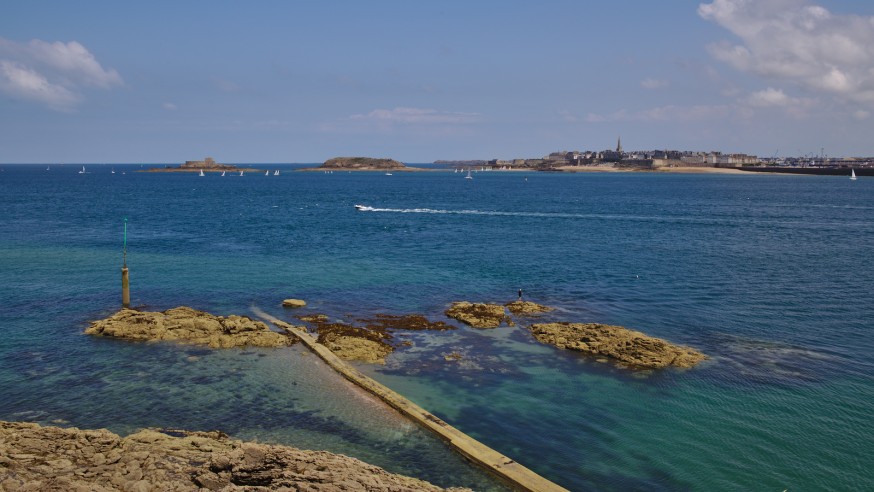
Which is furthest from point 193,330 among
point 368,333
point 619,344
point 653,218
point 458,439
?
point 653,218

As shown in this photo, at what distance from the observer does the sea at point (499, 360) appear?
1966cm

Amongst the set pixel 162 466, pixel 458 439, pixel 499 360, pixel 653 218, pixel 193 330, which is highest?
pixel 653 218

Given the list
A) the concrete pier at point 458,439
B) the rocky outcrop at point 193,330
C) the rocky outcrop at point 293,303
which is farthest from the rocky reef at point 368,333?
the rocky outcrop at point 293,303

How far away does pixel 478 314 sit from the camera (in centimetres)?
3472

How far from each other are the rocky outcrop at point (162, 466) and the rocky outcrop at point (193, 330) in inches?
470

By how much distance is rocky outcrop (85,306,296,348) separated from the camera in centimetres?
2961

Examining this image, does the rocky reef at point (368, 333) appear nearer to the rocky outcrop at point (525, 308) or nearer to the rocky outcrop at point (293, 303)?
the rocky outcrop at point (293, 303)

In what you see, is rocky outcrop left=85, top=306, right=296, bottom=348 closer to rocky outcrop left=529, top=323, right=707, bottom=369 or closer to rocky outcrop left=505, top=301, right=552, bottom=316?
rocky outcrop left=505, top=301, right=552, bottom=316

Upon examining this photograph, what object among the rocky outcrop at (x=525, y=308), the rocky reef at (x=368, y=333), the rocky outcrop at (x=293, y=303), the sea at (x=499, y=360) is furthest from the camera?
the rocky outcrop at (x=293, y=303)

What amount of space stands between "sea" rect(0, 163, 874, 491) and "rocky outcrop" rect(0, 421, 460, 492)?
2.83 metres

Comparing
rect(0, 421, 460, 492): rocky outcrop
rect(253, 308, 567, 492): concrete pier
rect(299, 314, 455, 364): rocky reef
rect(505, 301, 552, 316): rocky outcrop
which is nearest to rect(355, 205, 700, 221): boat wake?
rect(505, 301, 552, 316): rocky outcrop

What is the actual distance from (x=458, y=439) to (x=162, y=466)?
9071 millimetres

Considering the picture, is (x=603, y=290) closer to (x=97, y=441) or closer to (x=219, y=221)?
(x=97, y=441)

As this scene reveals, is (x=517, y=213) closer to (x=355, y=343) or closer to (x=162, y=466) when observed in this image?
(x=355, y=343)
